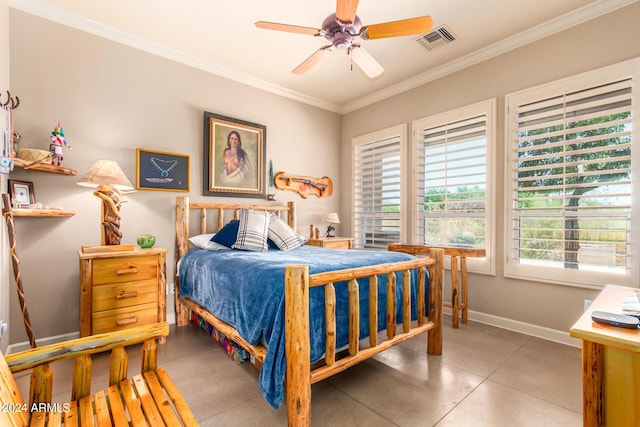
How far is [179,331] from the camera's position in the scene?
292 centimetres

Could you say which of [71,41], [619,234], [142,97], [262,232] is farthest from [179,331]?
[619,234]

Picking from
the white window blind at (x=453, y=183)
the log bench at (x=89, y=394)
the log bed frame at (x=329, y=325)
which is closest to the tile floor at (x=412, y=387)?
the log bed frame at (x=329, y=325)

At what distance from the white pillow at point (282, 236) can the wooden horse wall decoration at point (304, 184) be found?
831 mm

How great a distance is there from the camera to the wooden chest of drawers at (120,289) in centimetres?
228

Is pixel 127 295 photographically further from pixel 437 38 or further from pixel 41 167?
pixel 437 38

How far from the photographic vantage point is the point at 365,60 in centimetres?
241

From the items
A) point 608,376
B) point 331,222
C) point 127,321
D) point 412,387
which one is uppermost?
point 331,222

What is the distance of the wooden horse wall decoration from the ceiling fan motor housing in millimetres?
2071

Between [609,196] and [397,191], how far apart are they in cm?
204

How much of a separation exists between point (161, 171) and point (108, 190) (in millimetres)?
625

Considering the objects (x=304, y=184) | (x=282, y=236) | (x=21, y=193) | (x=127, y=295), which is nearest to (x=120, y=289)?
(x=127, y=295)

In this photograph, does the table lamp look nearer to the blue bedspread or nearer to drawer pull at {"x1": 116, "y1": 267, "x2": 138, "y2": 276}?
drawer pull at {"x1": 116, "y1": 267, "x2": 138, "y2": 276}

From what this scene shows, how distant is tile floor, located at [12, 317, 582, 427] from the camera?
168 cm

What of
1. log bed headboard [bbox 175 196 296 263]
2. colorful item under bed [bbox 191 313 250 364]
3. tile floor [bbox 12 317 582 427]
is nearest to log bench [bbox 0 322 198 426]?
tile floor [bbox 12 317 582 427]
